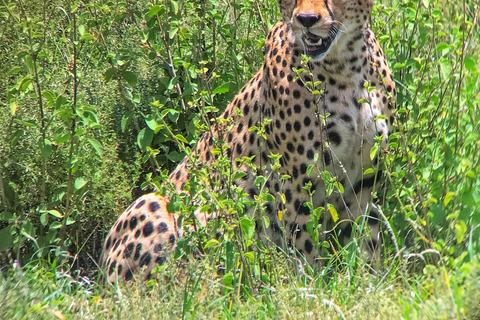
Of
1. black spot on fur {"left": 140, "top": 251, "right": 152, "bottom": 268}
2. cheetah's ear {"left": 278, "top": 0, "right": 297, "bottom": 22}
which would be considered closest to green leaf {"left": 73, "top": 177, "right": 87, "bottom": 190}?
black spot on fur {"left": 140, "top": 251, "right": 152, "bottom": 268}

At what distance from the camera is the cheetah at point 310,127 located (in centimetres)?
311

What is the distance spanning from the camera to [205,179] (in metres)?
2.91

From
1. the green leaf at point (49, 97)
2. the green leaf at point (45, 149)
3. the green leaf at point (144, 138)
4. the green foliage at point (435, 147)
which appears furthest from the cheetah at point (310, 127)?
the green leaf at point (49, 97)

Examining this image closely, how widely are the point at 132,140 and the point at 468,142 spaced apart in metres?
2.23

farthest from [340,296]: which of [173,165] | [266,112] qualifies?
[173,165]

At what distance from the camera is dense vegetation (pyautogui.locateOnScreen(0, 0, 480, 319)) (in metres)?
2.64

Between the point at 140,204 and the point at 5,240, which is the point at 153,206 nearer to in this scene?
the point at 140,204

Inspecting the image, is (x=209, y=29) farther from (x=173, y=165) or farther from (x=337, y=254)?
(x=337, y=254)

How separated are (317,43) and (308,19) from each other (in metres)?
0.14

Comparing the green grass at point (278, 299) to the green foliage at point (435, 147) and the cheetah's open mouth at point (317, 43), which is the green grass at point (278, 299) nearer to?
the green foliage at point (435, 147)

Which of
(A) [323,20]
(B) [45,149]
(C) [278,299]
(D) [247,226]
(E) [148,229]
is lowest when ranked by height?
(E) [148,229]

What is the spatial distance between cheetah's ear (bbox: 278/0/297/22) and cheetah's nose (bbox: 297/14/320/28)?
0.14 metres

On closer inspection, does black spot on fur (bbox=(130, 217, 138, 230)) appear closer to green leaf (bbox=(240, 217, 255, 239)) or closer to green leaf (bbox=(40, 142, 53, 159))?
green leaf (bbox=(40, 142, 53, 159))

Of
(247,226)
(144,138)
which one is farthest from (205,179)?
(144,138)
